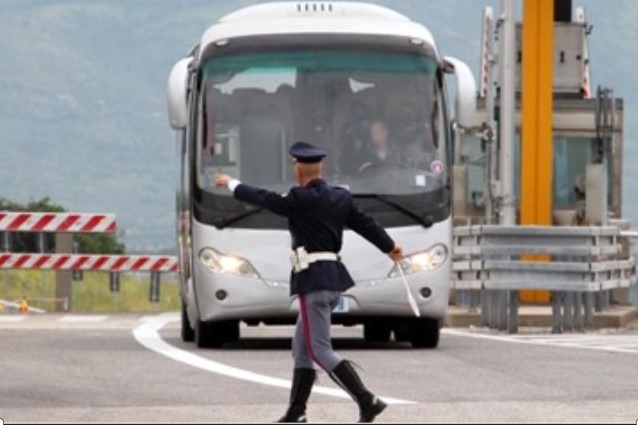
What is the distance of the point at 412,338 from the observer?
92.0 ft

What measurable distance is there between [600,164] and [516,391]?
61.6 ft

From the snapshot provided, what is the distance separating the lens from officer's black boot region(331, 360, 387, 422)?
17.2 m

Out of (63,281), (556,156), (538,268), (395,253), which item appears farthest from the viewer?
(63,281)

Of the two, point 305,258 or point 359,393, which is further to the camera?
point 305,258

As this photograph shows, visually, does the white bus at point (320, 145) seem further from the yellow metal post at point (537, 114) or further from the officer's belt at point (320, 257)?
the yellow metal post at point (537, 114)

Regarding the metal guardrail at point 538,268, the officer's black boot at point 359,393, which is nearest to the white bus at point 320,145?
the metal guardrail at point 538,268

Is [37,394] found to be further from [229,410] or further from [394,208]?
[394,208]

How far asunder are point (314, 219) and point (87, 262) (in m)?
25.1

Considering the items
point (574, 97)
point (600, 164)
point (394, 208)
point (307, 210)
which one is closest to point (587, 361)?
point (394, 208)

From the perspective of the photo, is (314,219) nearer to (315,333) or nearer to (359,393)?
(315,333)

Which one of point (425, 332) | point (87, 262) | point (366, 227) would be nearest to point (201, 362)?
point (425, 332)

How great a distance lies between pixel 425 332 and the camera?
27.9 metres

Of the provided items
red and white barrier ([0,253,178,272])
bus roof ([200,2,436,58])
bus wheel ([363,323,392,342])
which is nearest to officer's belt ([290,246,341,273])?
bus roof ([200,2,436,58])

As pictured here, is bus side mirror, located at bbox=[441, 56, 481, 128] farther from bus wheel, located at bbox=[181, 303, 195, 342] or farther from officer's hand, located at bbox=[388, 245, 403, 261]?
officer's hand, located at bbox=[388, 245, 403, 261]
